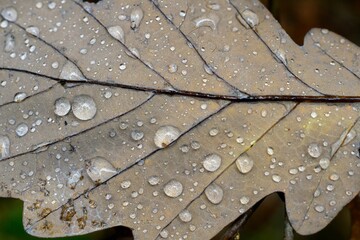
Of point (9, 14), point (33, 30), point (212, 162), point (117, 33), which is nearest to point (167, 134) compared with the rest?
point (212, 162)

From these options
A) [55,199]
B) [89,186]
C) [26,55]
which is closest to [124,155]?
[89,186]

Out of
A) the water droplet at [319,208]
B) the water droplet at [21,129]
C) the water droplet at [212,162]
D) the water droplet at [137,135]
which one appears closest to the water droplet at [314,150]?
the water droplet at [319,208]

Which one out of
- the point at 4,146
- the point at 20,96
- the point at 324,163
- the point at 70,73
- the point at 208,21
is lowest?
the point at 4,146

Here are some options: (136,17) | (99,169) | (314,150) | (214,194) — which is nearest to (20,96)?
(99,169)

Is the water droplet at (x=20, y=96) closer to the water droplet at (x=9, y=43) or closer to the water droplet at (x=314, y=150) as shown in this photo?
the water droplet at (x=9, y=43)

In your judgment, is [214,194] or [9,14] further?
[9,14]

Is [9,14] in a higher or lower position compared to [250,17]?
lower

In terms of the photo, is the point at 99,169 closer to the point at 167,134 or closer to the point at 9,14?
the point at 167,134

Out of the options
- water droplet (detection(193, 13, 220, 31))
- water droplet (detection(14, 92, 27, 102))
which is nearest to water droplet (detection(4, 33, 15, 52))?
water droplet (detection(14, 92, 27, 102))
